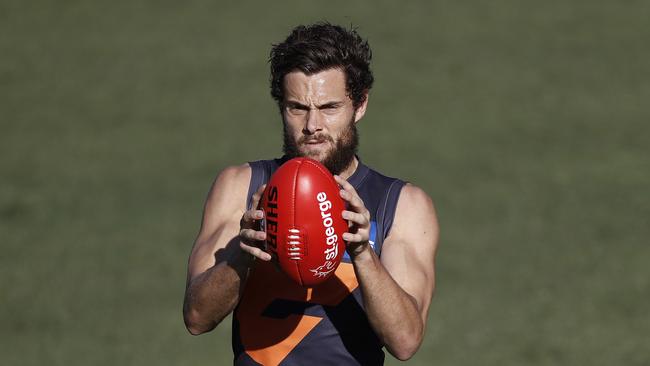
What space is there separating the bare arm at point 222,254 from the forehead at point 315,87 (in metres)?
0.51

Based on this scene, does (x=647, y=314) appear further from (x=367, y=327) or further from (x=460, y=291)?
(x=367, y=327)

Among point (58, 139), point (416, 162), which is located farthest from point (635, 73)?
point (58, 139)

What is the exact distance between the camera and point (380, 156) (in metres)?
16.6

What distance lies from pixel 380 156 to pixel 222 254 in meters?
11.4

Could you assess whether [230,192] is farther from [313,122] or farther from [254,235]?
Result: [254,235]

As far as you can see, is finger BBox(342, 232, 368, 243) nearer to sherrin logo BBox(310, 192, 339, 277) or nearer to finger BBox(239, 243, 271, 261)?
sherrin logo BBox(310, 192, 339, 277)

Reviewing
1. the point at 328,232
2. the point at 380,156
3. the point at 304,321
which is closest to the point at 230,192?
the point at 304,321

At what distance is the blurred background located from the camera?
12320 millimetres

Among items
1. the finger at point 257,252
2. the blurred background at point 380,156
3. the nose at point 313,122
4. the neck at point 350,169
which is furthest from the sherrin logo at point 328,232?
the blurred background at point 380,156

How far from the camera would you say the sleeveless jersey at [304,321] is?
5.30 meters

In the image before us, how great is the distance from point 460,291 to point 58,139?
7.93m

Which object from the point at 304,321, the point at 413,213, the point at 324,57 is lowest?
the point at 304,321

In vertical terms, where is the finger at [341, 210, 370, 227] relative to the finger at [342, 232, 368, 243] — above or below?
above

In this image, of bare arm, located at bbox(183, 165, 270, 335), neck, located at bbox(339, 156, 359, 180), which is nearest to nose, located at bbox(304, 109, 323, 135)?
neck, located at bbox(339, 156, 359, 180)
